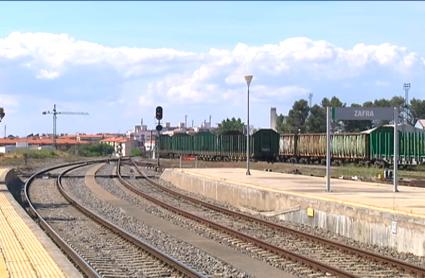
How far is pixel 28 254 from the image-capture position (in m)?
11.5

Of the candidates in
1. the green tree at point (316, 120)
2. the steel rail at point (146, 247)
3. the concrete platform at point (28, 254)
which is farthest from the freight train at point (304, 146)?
the green tree at point (316, 120)

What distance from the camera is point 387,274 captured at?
10992mm

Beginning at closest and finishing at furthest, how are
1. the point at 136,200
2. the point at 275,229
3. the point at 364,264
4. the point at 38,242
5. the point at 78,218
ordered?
the point at 364,264 < the point at 38,242 < the point at 275,229 < the point at 78,218 < the point at 136,200

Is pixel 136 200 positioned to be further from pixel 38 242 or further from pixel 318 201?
pixel 38 242

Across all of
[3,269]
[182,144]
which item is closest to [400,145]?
[182,144]

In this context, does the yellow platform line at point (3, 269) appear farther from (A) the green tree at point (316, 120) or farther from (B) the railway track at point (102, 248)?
(A) the green tree at point (316, 120)

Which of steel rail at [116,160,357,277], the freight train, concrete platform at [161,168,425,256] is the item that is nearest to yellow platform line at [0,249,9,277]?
steel rail at [116,160,357,277]

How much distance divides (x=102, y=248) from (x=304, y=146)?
41786 millimetres

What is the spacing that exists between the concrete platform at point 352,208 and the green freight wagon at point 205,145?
127ft

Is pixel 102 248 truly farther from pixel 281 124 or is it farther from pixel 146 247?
pixel 281 124

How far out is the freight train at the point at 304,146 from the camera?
43.2 m

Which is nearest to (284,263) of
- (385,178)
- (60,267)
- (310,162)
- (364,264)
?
(364,264)

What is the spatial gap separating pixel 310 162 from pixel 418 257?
4270cm

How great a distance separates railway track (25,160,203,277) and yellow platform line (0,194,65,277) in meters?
0.61
